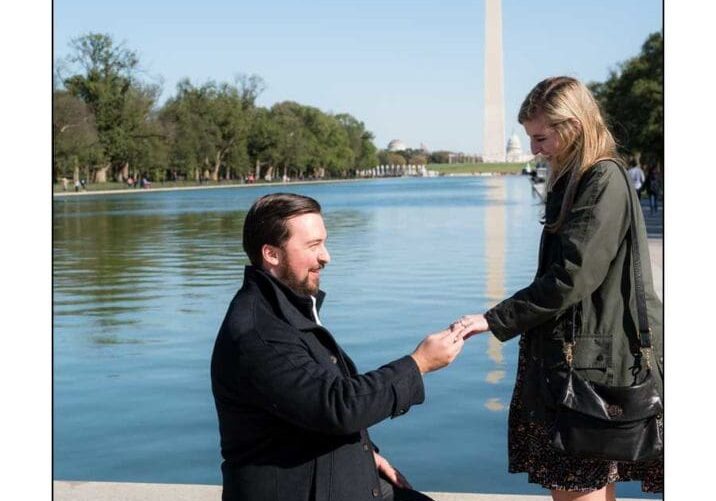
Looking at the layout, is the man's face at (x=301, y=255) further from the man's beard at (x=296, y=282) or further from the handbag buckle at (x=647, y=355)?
the handbag buckle at (x=647, y=355)

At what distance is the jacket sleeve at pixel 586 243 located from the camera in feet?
9.84

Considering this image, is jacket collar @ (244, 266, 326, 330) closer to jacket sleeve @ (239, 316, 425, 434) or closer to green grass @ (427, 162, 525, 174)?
jacket sleeve @ (239, 316, 425, 434)

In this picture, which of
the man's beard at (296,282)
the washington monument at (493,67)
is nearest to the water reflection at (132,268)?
the man's beard at (296,282)

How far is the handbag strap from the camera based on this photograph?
9.88 ft

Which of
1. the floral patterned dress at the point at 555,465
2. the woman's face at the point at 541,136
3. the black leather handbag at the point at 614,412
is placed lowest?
the floral patterned dress at the point at 555,465

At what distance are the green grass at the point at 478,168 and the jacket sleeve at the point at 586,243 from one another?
5026 inches

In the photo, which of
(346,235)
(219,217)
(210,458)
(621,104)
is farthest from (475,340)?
(621,104)

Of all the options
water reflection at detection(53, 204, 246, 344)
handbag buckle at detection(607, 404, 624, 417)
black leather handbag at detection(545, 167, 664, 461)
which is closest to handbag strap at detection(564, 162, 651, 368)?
black leather handbag at detection(545, 167, 664, 461)

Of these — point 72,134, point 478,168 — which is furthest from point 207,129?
point 478,168

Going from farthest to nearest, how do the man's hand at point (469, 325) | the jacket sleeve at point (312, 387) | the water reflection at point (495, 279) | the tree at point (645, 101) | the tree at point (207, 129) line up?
the tree at point (207, 129) < the tree at point (645, 101) < the water reflection at point (495, 279) < the man's hand at point (469, 325) < the jacket sleeve at point (312, 387)

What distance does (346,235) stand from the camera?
25.8 meters

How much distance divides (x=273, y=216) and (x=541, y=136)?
81 centimetres
